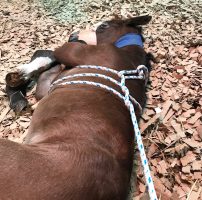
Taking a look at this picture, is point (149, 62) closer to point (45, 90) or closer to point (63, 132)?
point (45, 90)

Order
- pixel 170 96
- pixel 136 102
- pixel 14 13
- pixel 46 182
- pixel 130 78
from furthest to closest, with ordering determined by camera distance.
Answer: pixel 14 13, pixel 170 96, pixel 130 78, pixel 136 102, pixel 46 182

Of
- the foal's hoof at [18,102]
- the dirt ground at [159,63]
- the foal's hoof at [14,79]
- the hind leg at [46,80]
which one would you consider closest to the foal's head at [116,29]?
the dirt ground at [159,63]

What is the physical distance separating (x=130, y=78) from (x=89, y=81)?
40 cm

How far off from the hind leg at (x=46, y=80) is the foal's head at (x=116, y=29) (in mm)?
520

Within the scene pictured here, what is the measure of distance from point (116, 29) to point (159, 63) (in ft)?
1.94

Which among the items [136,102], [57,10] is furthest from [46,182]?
[57,10]

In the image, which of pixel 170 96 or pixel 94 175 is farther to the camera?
pixel 170 96

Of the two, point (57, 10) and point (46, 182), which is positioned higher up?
point (46, 182)

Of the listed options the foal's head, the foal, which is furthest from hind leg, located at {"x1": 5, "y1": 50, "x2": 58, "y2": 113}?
the foal's head

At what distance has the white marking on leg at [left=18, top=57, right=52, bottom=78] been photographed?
446 cm

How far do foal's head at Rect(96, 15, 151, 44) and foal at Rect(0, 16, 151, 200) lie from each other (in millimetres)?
409

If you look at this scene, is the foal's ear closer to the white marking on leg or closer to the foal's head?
the foal's head

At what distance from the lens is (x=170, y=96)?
4.22 meters

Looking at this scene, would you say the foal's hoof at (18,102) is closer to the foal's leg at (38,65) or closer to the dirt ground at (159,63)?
the dirt ground at (159,63)
